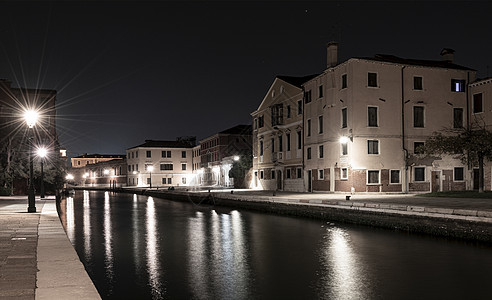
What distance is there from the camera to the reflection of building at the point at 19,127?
132 feet

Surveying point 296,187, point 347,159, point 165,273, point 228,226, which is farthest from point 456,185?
point 165,273

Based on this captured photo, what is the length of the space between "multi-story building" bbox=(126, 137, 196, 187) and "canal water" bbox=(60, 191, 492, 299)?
70885mm

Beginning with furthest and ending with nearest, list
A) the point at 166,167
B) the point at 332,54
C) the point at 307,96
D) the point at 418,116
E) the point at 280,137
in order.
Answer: the point at 166,167 < the point at 280,137 < the point at 307,96 < the point at 332,54 < the point at 418,116

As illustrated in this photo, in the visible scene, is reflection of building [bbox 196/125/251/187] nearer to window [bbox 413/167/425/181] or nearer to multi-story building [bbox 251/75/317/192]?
multi-story building [bbox 251/75/317/192]

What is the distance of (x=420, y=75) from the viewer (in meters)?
34.8

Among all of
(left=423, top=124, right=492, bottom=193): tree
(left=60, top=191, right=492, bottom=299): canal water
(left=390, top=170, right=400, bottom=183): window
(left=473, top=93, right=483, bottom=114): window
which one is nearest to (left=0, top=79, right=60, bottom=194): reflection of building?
(left=60, top=191, right=492, bottom=299): canal water

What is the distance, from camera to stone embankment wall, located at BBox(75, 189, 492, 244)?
1472cm

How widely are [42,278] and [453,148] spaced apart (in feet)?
89.5

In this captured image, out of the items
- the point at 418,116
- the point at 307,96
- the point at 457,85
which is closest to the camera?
the point at 418,116

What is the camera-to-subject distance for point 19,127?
148 feet

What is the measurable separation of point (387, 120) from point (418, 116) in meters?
3.02

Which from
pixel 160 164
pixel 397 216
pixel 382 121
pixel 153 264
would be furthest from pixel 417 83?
pixel 160 164

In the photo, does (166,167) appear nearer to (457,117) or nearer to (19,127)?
(19,127)

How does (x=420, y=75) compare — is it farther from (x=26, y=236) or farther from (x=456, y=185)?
(x=26, y=236)
